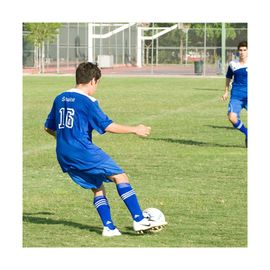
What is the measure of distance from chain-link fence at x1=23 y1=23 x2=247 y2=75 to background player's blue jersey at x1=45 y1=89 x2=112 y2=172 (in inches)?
2112

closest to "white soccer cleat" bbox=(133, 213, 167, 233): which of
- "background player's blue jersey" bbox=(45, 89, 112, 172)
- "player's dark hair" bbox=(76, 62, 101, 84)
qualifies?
"background player's blue jersey" bbox=(45, 89, 112, 172)

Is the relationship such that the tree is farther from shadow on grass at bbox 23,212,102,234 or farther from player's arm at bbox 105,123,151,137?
player's arm at bbox 105,123,151,137

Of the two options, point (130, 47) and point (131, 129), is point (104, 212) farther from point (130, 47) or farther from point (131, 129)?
point (130, 47)

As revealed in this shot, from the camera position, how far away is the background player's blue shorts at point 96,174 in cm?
898

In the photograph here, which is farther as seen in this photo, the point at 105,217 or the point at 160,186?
the point at 160,186

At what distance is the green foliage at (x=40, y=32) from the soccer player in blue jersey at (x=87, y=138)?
5220 centimetres

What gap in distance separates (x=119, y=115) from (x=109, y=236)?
15.3m

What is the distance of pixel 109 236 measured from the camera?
9.09 meters

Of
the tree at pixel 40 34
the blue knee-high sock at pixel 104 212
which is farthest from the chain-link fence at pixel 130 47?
the blue knee-high sock at pixel 104 212

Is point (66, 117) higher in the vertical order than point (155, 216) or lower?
higher

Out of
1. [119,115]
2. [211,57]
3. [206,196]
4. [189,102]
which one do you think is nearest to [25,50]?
[211,57]

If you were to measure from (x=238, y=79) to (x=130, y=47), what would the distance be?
182 ft

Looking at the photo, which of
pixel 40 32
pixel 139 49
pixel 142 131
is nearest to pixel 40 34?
pixel 40 32

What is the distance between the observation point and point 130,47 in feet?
238
